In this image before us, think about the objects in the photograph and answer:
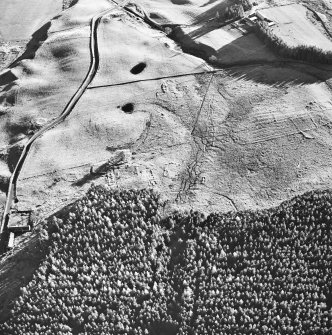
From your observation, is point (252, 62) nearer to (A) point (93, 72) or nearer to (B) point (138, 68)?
(B) point (138, 68)

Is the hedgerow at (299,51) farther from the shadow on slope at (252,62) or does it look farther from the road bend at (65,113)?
the road bend at (65,113)

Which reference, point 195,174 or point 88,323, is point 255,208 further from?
point 88,323

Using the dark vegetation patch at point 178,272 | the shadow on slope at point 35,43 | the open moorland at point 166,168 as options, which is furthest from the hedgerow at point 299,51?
the shadow on slope at point 35,43

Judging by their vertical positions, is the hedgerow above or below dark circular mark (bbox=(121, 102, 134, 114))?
above

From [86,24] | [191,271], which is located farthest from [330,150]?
[86,24]

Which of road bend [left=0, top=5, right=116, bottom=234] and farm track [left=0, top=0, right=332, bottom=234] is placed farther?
farm track [left=0, top=0, right=332, bottom=234]

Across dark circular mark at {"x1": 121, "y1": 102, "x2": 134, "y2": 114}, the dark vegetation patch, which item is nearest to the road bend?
dark circular mark at {"x1": 121, "y1": 102, "x2": 134, "y2": 114}

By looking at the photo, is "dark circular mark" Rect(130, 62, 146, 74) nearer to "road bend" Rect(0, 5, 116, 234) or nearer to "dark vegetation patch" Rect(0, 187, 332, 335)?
"road bend" Rect(0, 5, 116, 234)

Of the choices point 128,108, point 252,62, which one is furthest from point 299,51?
point 128,108
